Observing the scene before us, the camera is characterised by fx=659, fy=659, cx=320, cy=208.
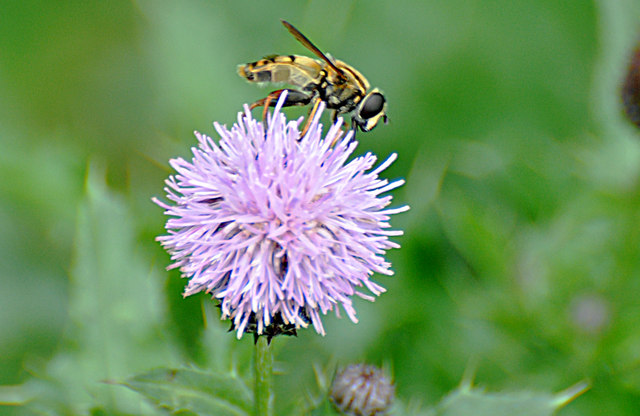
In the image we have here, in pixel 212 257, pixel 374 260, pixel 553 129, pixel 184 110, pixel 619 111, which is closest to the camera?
pixel 212 257

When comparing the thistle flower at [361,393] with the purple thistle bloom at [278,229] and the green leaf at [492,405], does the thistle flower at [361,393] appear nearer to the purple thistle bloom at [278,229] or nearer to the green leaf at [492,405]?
the green leaf at [492,405]

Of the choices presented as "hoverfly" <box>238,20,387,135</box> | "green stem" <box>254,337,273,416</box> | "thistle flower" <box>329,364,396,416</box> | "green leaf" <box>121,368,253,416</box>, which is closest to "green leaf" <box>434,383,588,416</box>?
"thistle flower" <box>329,364,396,416</box>

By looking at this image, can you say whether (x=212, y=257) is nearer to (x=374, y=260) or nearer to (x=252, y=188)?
(x=252, y=188)

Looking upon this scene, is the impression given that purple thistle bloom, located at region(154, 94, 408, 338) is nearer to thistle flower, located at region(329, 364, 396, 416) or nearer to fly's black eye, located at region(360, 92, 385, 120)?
fly's black eye, located at region(360, 92, 385, 120)

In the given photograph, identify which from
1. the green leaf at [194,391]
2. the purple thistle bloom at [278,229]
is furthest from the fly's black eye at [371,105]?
the green leaf at [194,391]

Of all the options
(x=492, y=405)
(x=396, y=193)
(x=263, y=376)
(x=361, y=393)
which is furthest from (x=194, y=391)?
(x=396, y=193)

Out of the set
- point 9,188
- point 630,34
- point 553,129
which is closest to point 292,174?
point 9,188

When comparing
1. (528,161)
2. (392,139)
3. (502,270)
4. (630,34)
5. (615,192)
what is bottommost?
(502,270)
